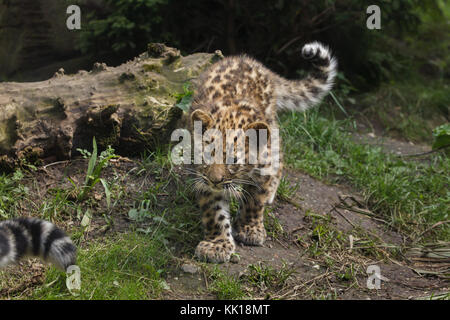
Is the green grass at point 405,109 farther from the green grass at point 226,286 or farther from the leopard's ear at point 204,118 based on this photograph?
the green grass at point 226,286

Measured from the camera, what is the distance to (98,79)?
6.30 metres

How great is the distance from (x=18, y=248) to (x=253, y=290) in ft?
6.70

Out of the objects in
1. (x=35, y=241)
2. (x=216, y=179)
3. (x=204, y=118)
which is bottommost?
(x=35, y=241)

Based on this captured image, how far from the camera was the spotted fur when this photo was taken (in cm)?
496

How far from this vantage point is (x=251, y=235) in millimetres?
5520

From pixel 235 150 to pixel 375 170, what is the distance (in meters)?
3.03

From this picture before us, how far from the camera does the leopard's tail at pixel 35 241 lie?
3.63 metres

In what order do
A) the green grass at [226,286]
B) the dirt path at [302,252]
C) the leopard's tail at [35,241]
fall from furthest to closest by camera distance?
the dirt path at [302,252], the green grass at [226,286], the leopard's tail at [35,241]

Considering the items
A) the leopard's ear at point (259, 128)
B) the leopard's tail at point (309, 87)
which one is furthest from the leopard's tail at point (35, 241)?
the leopard's tail at point (309, 87)

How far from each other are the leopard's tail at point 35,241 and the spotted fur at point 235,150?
1.56m

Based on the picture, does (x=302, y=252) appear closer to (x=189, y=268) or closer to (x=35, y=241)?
(x=189, y=268)

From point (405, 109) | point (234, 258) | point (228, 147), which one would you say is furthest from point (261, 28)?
point (234, 258)

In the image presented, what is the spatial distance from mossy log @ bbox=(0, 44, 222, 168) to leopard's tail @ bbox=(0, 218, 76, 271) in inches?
86.6

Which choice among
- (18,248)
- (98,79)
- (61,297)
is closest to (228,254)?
(61,297)
